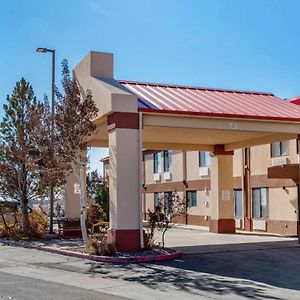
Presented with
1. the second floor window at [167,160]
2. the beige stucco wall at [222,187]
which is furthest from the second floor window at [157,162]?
the beige stucco wall at [222,187]

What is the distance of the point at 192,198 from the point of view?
115 feet

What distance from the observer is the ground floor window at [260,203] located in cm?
2658

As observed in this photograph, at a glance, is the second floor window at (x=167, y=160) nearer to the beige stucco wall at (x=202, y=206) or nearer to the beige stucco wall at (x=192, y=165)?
the beige stucco wall at (x=192, y=165)

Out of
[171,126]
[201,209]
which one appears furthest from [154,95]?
[201,209]

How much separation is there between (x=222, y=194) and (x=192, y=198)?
31.2 ft

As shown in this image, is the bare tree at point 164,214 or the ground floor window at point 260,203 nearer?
the bare tree at point 164,214

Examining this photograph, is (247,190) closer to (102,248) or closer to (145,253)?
(145,253)

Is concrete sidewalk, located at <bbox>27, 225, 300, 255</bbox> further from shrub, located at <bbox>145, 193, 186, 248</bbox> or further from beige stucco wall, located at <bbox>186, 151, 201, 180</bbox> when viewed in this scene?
beige stucco wall, located at <bbox>186, 151, 201, 180</bbox>

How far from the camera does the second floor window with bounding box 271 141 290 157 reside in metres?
25.0

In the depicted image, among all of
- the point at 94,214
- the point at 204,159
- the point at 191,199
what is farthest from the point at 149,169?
the point at 94,214

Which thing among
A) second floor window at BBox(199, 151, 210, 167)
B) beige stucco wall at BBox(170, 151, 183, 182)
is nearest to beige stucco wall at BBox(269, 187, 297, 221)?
second floor window at BBox(199, 151, 210, 167)

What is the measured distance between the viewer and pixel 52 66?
24562mm

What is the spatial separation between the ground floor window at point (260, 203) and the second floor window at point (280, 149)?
196 cm

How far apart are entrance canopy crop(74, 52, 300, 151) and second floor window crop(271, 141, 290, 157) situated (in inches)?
115
